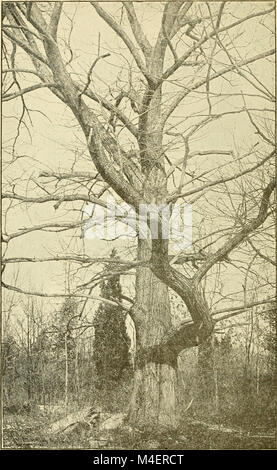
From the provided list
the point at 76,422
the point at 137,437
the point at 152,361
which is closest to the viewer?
the point at 137,437

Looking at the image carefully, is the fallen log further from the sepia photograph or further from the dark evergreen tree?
the dark evergreen tree

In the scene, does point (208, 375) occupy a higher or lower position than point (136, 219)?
lower

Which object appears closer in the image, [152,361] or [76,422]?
[76,422]

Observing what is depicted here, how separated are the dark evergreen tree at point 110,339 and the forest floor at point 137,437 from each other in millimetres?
469

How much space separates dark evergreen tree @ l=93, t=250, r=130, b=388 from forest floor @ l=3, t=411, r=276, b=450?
469mm

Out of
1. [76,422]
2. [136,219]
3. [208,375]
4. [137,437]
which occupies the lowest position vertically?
[137,437]

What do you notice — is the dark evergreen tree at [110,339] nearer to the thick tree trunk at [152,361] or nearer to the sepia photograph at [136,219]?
the sepia photograph at [136,219]

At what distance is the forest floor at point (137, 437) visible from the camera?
5305 millimetres

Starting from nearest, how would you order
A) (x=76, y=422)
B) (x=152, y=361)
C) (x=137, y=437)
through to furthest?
(x=137, y=437) → (x=76, y=422) → (x=152, y=361)

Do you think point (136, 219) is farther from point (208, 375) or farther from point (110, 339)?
point (208, 375)

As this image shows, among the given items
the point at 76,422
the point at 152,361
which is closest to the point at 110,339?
the point at 152,361

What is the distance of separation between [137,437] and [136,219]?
1941 mm

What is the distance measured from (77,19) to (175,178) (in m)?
1.74

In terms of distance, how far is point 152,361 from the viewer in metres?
5.57
